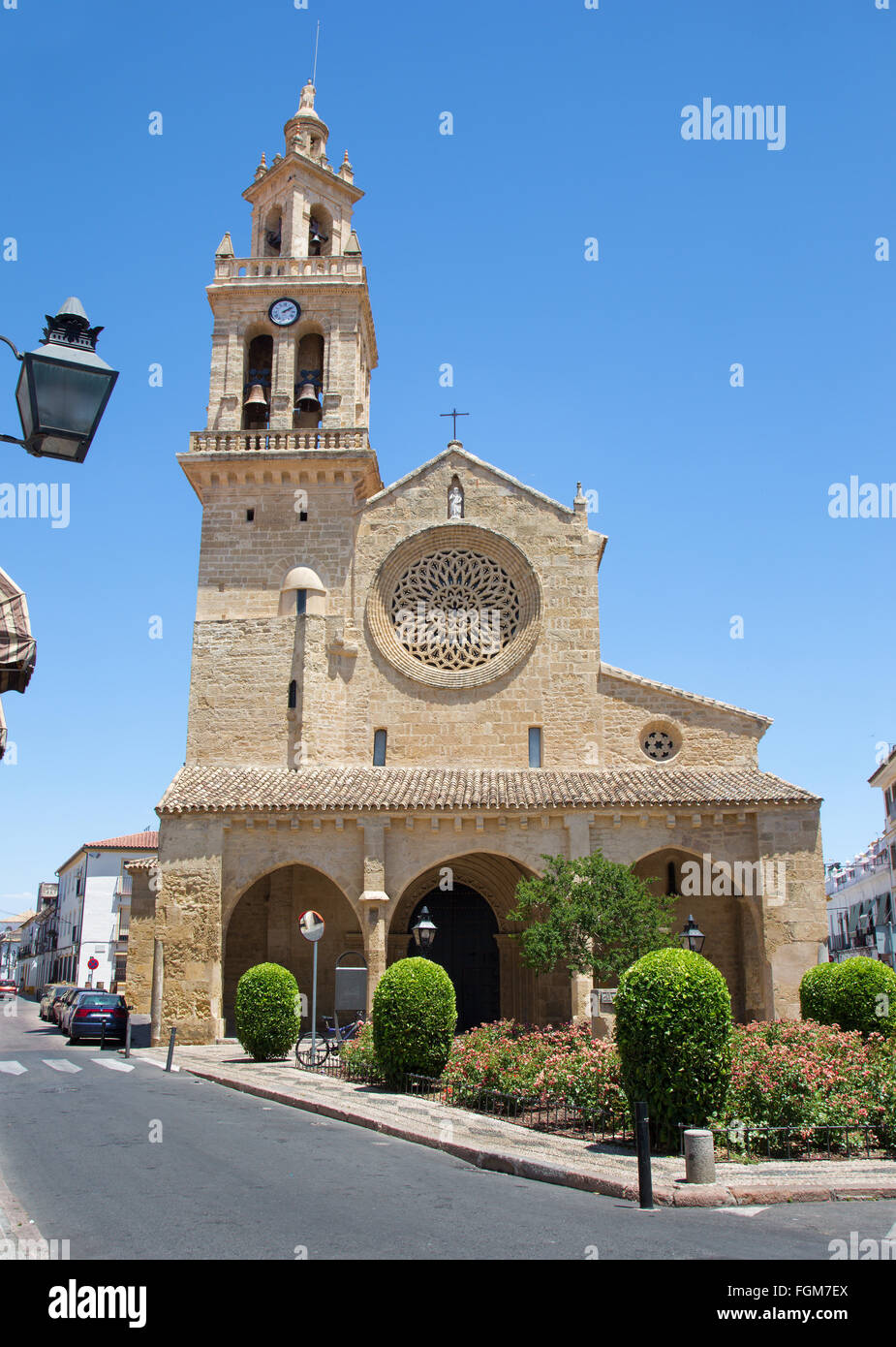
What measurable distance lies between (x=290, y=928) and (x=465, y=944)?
13.2ft

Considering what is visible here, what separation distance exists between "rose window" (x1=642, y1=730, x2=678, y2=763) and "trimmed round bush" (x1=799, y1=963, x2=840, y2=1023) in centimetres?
819

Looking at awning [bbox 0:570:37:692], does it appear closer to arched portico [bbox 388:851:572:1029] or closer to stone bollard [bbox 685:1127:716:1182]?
stone bollard [bbox 685:1127:716:1182]

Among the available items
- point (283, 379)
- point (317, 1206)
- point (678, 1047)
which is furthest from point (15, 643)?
point (283, 379)

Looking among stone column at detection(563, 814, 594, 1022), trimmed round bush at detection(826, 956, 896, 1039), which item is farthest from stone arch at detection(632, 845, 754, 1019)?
trimmed round bush at detection(826, 956, 896, 1039)

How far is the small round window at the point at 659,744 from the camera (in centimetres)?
2439

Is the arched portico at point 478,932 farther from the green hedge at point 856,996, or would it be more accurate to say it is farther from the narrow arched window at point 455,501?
the narrow arched window at point 455,501

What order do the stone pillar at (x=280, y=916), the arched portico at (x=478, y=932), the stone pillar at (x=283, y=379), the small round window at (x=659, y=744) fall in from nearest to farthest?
the arched portico at (x=478, y=932) < the stone pillar at (x=280, y=916) < the small round window at (x=659, y=744) < the stone pillar at (x=283, y=379)

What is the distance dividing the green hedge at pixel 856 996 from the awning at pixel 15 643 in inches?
533

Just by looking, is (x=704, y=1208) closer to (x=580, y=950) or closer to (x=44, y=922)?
(x=580, y=950)

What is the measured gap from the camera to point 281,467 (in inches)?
1011

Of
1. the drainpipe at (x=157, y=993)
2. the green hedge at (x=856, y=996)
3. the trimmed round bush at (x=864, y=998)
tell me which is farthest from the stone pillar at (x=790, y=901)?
the drainpipe at (x=157, y=993)

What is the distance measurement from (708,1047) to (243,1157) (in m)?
4.45

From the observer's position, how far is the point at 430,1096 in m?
14.1
